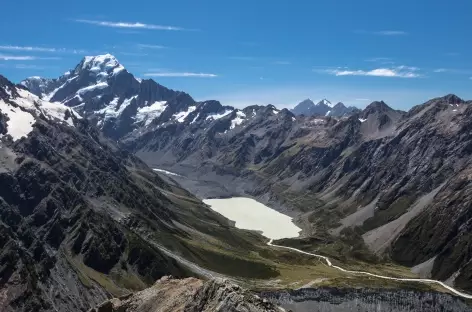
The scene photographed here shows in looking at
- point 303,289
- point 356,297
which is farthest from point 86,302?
point 356,297

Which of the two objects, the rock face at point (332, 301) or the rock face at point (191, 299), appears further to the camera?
the rock face at point (332, 301)

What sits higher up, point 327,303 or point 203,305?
point 203,305

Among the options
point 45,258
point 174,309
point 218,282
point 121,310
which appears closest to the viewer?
point 218,282

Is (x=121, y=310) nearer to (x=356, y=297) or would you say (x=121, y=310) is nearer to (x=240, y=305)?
(x=240, y=305)

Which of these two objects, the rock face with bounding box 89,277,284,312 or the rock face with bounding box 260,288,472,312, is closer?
the rock face with bounding box 89,277,284,312

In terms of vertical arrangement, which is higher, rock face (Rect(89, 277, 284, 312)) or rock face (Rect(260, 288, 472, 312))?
rock face (Rect(89, 277, 284, 312))

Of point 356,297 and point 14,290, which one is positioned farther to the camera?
point 356,297

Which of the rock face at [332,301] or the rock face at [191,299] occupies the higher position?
the rock face at [191,299]

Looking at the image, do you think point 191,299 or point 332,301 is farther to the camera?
point 332,301
